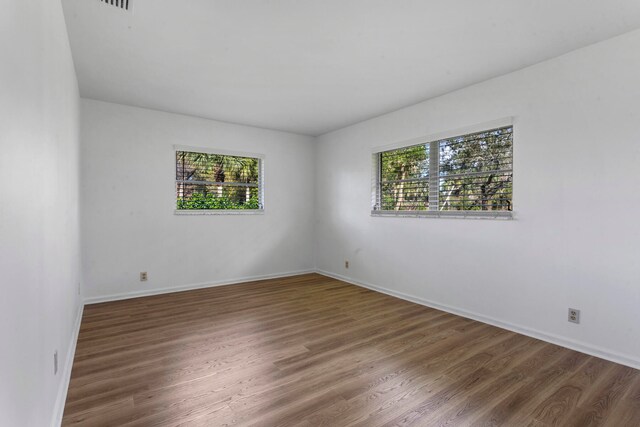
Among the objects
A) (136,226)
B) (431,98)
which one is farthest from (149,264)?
(431,98)

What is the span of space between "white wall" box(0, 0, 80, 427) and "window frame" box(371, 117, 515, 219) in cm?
348

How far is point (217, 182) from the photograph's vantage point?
16.0 feet

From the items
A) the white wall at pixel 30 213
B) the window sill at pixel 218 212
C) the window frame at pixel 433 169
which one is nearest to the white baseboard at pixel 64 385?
the white wall at pixel 30 213

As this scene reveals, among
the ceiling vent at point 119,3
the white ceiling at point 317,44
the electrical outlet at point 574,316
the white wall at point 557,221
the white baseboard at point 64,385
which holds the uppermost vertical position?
the ceiling vent at point 119,3

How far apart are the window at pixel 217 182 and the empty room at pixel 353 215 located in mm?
41

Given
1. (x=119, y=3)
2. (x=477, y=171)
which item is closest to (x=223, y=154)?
(x=119, y=3)

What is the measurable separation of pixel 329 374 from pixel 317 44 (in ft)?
8.25

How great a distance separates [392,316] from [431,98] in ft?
8.37

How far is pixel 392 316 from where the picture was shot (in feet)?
11.4

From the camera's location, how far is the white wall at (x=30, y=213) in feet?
3.10

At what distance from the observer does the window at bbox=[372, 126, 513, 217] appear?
3.23 metres

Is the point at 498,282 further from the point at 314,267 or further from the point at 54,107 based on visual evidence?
the point at 54,107

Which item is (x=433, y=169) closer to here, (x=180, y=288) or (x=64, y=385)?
(x=180, y=288)

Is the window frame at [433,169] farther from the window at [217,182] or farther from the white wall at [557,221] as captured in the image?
the window at [217,182]
